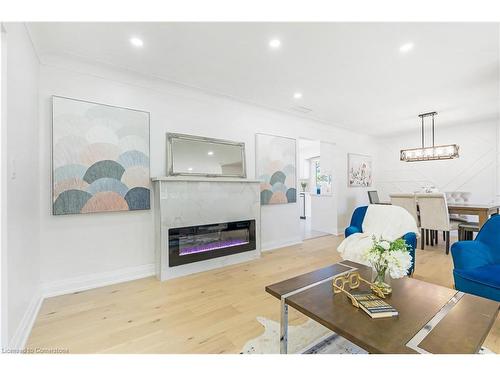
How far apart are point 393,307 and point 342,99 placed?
338cm

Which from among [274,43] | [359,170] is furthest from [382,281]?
[359,170]

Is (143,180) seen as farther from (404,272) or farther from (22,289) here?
(404,272)

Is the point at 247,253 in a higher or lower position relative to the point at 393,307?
lower

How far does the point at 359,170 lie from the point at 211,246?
454 cm

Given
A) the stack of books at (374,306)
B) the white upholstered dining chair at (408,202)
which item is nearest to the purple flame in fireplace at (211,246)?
the stack of books at (374,306)

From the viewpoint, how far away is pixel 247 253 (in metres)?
3.70

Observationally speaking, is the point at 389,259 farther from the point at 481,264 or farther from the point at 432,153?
the point at 432,153

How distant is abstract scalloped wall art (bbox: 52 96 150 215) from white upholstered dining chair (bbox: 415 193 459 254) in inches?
176

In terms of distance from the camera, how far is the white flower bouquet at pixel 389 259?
4.70 feet

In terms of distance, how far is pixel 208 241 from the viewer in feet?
11.2

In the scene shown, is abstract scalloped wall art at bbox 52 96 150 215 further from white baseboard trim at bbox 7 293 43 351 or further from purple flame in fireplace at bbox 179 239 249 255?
white baseboard trim at bbox 7 293 43 351

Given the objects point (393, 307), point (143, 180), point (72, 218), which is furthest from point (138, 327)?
point (393, 307)

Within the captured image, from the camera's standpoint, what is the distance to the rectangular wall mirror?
10.6ft
